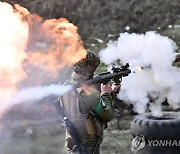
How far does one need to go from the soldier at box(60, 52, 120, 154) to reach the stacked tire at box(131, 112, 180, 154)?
281 centimetres

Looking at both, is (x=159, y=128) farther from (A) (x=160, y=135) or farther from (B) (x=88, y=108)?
(B) (x=88, y=108)

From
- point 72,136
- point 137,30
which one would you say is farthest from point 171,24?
point 72,136

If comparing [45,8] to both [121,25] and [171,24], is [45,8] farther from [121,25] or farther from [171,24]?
[171,24]

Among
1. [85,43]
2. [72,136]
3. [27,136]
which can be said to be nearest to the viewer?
[72,136]

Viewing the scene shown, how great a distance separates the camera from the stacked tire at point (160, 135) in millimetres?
9273

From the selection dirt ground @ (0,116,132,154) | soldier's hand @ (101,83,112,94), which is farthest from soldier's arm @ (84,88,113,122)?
dirt ground @ (0,116,132,154)

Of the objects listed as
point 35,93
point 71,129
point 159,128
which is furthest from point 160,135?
point 71,129

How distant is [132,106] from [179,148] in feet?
14.2

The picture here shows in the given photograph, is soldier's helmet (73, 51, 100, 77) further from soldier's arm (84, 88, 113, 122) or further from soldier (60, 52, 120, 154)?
soldier's arm (84, 88, 113, 122)

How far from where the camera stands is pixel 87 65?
658 centimetres

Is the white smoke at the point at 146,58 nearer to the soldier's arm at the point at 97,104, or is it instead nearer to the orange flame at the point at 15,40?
the orange flame at the point at 15,40

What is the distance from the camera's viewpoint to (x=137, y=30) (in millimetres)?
20484

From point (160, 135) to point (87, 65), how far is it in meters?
3.29

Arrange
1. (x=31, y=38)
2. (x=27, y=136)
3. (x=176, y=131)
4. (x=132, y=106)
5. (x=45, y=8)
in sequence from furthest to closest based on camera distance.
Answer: (x=45, y=8)
(x=31, y=38)
(x=132, y=106)
(x=27, y=136)
(x=176, y=131)
